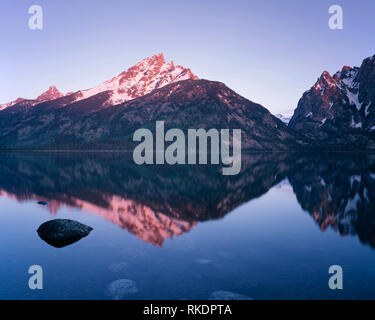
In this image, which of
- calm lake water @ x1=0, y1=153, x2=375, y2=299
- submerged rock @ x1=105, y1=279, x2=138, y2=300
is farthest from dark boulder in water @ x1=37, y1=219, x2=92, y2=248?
submerged rock @ x1=105, y1=279, x2=138, y2=300

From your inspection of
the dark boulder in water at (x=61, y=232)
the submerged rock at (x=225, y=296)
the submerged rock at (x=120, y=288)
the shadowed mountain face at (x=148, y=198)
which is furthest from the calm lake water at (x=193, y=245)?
the dark boulder in water at (x=61, y=232)

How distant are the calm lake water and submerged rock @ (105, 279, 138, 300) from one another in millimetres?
124

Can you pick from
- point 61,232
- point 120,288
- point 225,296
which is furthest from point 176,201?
point 225,296

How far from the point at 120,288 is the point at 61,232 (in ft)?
43.3

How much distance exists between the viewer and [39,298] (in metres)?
16.4

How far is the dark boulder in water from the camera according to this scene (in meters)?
27.0

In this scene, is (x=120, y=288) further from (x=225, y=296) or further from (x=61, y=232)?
(x=61, y=232)

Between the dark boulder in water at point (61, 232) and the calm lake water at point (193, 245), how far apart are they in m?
1.00

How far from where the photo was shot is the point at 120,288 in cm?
1750

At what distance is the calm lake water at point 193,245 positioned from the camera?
17.8 meters

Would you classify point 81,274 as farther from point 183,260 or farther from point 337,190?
point 337,190

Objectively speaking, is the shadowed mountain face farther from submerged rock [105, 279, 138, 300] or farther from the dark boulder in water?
submerged rock [105, 279, 138, 300]

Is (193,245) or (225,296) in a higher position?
(193,245)

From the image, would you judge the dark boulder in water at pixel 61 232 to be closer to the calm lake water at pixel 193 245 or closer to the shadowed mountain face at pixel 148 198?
the calm lake water at pixel 193 245
